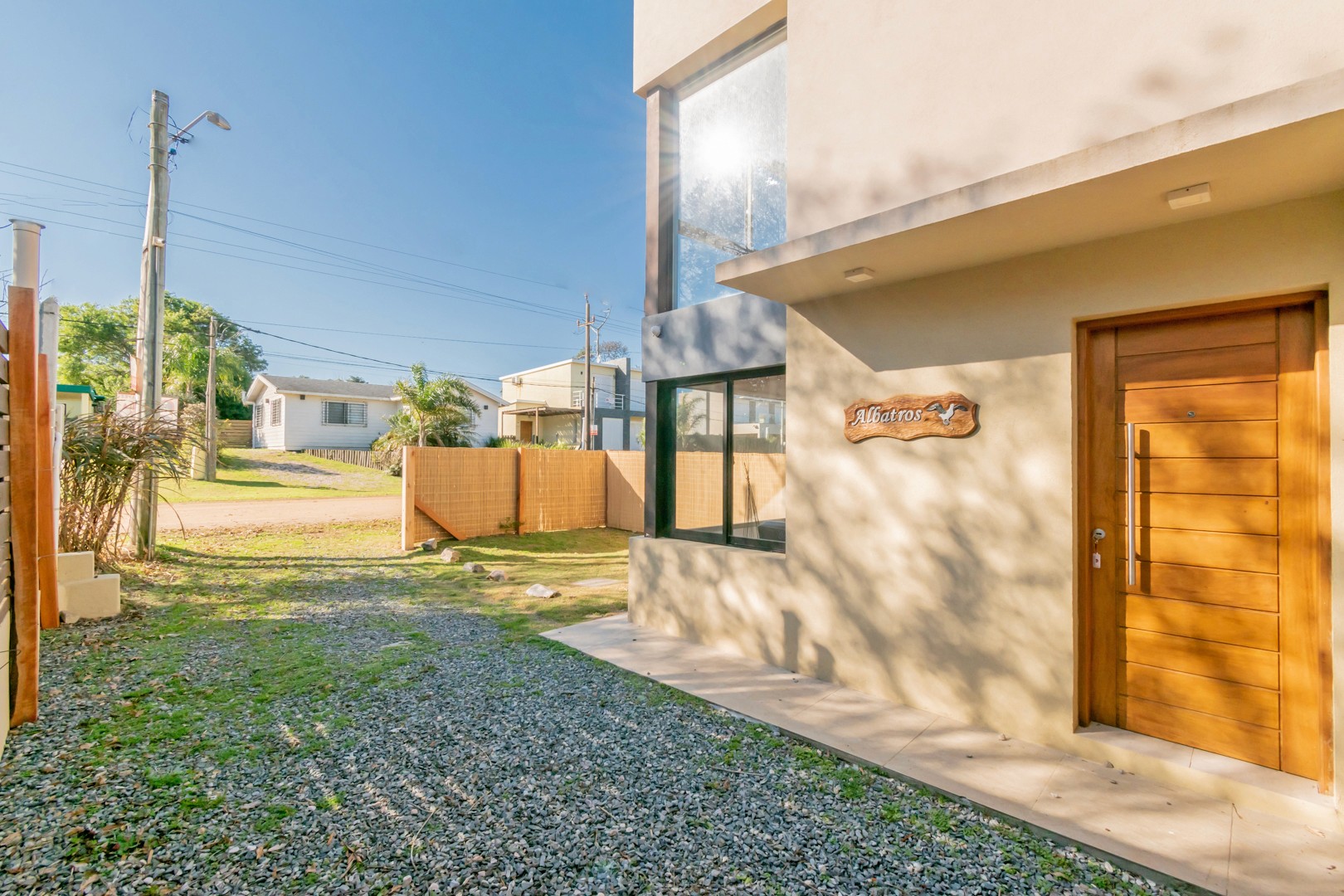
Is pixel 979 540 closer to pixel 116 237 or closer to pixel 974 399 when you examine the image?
pixel 974 399

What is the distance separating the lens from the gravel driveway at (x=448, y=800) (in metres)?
2.02

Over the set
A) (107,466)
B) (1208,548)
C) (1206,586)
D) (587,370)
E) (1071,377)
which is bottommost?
(1206,586)

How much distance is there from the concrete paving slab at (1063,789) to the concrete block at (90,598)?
16.0 feet

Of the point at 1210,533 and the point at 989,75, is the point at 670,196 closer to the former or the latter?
the point at 989,75

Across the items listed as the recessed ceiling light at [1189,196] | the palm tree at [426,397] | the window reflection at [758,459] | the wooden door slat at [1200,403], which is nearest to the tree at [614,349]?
the palm tree at [426,397]

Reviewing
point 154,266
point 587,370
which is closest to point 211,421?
point 587,370

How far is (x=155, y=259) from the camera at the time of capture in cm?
776

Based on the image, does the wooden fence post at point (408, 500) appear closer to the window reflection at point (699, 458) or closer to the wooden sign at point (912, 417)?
the window reflection at point (699, 458)

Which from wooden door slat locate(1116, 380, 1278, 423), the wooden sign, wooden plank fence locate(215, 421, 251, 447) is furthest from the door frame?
wooden plank fence locate(215, 421, 251, 447)

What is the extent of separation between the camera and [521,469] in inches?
424

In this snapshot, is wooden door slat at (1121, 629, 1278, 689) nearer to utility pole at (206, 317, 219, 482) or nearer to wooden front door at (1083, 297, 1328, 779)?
wooden front door at (1083, 297, 1328, 779)

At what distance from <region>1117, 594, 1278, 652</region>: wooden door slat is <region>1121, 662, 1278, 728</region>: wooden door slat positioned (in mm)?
67

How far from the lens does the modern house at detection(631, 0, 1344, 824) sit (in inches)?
93.0

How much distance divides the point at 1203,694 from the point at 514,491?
9.72 metres
